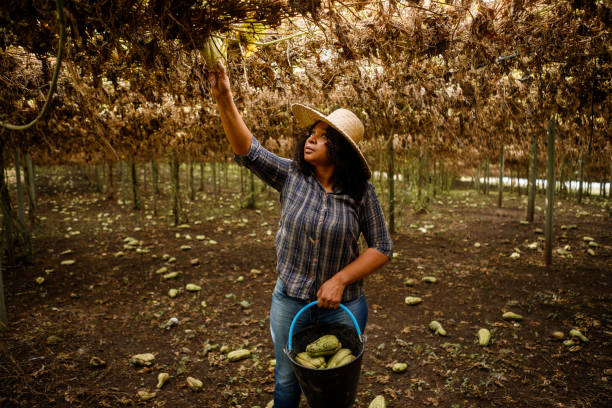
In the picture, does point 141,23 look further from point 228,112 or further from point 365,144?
point 365,144

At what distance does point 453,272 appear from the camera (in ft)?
20.9

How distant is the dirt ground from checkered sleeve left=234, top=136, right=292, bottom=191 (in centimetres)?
219

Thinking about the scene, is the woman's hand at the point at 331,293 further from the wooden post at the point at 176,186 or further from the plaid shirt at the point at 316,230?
the wooden post at the point at 176,186

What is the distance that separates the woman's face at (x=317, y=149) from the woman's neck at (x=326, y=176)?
30 mm

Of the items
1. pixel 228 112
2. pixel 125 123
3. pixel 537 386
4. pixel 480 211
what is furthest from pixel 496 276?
pixel 480 211

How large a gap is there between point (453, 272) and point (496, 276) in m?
0.72

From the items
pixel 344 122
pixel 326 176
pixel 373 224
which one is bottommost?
pixel 373 224

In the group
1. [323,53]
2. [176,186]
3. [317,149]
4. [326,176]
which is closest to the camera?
[317,149]

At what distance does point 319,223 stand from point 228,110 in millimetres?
768

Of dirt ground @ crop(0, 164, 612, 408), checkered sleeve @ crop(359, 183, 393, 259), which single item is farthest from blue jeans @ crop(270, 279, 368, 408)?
dirt ground @ crop(0, 164, 612, 408)

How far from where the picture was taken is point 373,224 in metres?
1.91

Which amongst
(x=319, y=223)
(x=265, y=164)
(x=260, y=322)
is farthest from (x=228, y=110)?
(x=260, y=322)

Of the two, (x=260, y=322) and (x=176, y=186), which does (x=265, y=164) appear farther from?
(x=176, y=186)

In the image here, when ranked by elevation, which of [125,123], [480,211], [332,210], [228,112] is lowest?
[480,211]
